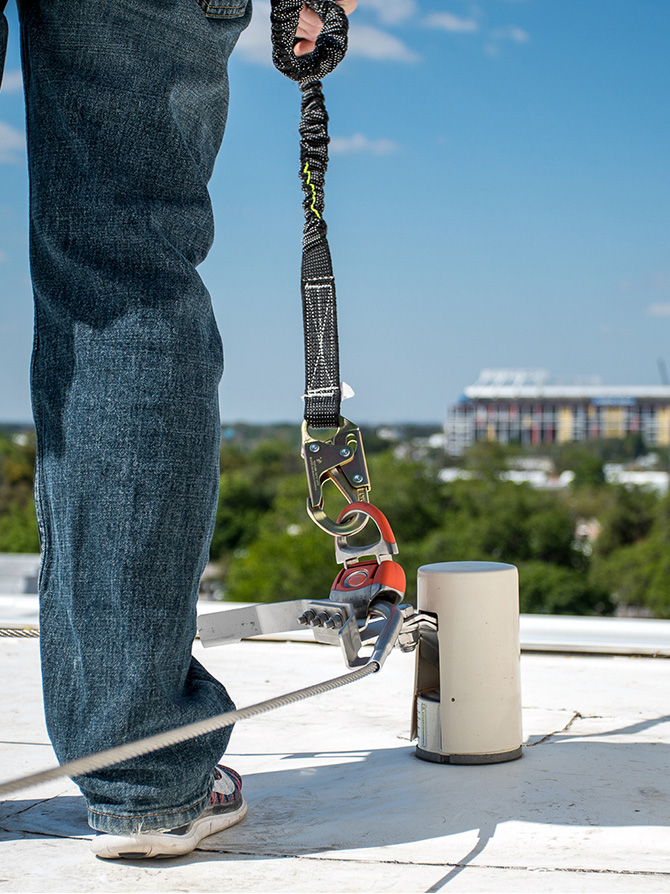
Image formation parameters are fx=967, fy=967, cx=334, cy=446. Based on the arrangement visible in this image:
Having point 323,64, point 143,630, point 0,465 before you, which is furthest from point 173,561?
point 0,465

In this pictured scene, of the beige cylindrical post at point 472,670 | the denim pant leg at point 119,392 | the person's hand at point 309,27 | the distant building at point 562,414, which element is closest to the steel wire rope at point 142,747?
the denim pant leg at point 119,392

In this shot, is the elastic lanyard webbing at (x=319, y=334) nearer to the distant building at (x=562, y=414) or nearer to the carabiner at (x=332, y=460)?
the carabiner at (x=332, y=460)

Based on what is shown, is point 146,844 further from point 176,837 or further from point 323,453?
point 323,453

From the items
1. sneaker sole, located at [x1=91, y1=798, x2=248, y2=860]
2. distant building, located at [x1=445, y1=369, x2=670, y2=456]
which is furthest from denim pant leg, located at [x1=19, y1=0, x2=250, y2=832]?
distant building, located at [x1=445, y1=369, x2=670, y2=456]

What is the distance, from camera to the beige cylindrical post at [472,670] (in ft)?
3.98

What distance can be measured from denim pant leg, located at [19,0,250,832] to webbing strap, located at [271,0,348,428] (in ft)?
0.57

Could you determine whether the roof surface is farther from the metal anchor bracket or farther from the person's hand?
the person's hand

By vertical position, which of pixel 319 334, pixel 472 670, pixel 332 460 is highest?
pixel 319 334

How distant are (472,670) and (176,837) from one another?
0.45 metres

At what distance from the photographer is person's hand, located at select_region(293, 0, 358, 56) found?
1.14 meters

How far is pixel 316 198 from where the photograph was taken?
109cm

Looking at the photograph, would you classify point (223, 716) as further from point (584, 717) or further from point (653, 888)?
point (584, 717)

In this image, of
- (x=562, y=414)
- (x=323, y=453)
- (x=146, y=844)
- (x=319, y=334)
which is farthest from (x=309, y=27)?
(x=562, y=414)

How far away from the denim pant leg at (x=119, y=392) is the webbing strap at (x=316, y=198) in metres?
0.18
